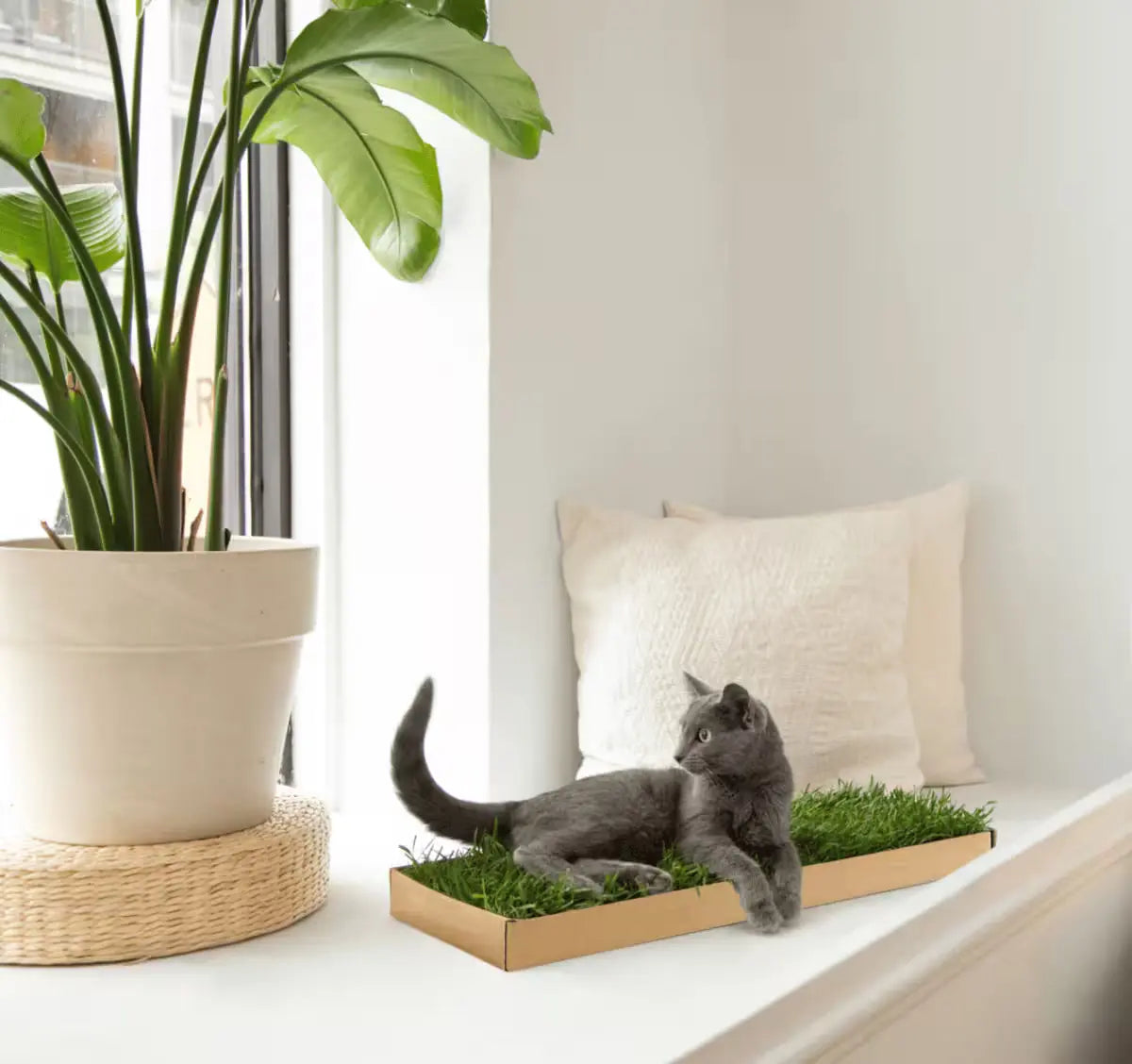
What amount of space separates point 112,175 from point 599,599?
28.2 inches

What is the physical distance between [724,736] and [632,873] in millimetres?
123

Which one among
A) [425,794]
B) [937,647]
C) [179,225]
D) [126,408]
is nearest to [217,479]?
[126,408]

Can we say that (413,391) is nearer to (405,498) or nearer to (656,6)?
(405,498)

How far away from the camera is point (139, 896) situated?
0.89 metres

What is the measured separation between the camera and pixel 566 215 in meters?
1.44

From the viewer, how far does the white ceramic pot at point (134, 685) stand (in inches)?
35.1

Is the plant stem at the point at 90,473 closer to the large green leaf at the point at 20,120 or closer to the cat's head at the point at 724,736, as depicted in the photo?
the large green leaf at the point at 20,120

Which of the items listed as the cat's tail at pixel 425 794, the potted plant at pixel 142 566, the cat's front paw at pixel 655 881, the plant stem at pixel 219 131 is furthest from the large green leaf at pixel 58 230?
the cat's front paw at pixel 655 881

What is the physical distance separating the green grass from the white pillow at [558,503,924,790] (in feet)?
0.24

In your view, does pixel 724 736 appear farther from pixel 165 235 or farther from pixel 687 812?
pixel 165 235

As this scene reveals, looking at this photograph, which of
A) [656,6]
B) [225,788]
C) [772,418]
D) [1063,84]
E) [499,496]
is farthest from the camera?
[772,418]

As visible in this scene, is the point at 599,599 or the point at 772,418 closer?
the point at 599,599

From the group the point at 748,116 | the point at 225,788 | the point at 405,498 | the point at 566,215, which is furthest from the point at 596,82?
the point at 225,788

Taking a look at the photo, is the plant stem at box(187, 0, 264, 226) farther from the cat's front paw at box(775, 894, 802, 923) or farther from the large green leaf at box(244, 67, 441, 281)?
the cat's front paw at box(775, 894, 802, 923)
